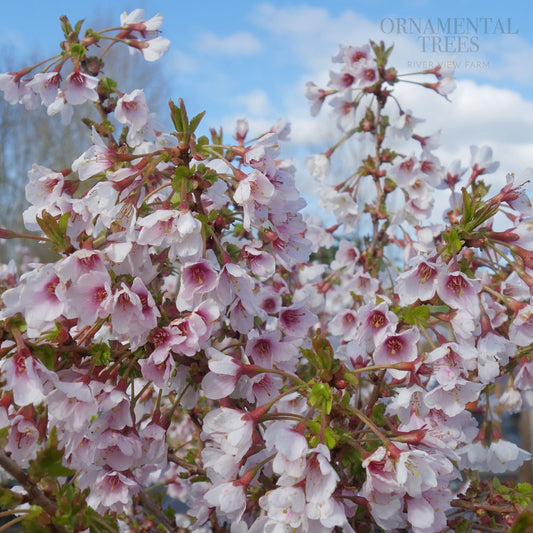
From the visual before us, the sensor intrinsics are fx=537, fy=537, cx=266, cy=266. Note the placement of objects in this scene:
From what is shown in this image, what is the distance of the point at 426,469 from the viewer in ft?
3.67

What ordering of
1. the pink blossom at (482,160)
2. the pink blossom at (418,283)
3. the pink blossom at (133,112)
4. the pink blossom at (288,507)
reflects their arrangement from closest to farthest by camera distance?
the pink blossom at (288,507) < the pink blossom at (418,283) < the pink blossom at (133,112) < the pink blossom at (482,160)

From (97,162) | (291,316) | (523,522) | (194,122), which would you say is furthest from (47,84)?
(523,522)

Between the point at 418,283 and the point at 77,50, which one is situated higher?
the point at 77,50

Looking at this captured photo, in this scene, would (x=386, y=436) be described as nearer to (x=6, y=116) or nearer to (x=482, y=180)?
(x=482, y=180)

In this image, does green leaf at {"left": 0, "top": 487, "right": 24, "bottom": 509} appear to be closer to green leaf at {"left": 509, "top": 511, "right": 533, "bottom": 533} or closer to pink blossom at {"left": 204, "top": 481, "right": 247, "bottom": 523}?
pink blossom at {"left": 204, "top": 481, "right": 247, "bottom": 523}

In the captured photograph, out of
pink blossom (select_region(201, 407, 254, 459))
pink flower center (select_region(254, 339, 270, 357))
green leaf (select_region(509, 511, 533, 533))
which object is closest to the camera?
green leaf (select_region(509, 511, 533, 533))

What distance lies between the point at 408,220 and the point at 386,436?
1.72 metres

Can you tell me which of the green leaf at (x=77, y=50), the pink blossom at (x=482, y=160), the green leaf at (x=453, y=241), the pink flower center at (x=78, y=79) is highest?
the green leaf at (x=77, y=50)

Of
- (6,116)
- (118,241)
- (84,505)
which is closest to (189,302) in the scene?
(118,241)

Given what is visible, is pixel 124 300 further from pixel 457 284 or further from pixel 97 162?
pixel 457 284

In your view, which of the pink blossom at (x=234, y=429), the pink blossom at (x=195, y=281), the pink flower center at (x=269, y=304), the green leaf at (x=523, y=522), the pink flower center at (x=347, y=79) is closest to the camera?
the green leaf at (x=523, y=522)

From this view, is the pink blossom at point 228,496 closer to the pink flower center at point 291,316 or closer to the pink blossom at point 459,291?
the pink flower center at point 291,316

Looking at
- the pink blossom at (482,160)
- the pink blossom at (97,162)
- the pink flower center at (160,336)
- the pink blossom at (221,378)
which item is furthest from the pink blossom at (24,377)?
the pink blossom at (482,160)

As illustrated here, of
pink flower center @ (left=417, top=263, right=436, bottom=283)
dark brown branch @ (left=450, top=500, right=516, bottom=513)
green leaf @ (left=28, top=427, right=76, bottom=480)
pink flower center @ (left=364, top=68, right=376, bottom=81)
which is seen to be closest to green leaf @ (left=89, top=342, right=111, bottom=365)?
green leaf @ (left=28, top=427, right=76, bottom=480)
